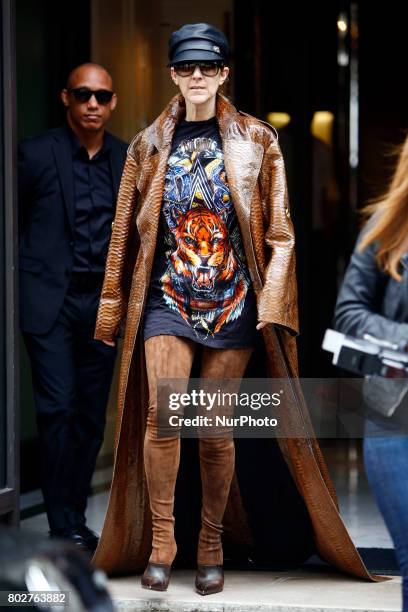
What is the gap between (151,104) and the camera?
8.66 m

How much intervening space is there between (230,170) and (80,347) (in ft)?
5.03

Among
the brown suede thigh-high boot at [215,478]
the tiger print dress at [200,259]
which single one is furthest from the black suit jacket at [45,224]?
the brown suede thigh-high boot at [215,478]

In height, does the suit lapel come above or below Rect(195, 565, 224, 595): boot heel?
above

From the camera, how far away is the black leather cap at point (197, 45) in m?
5.23

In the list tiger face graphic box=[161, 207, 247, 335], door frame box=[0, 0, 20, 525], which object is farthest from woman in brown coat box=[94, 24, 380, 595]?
door frame box=[0, 0, 20, 525]

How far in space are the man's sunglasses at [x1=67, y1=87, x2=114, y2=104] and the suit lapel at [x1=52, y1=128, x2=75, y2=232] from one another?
0.77ft

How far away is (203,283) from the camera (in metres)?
5.22

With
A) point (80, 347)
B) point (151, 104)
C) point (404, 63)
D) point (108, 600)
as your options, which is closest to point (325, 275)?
point (404, 63)

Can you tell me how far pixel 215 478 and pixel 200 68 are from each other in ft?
5.28

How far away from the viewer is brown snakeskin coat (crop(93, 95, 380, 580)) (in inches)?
206

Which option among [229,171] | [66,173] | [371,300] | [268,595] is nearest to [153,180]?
[229,171]

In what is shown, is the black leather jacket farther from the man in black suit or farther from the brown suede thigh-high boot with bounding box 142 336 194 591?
the man in black suit

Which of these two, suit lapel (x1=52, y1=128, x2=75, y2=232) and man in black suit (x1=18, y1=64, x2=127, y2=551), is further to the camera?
suit lapel (x1=52, y1=128, x2=75, y2=232)

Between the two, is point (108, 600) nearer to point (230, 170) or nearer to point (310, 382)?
point (230, 170)
